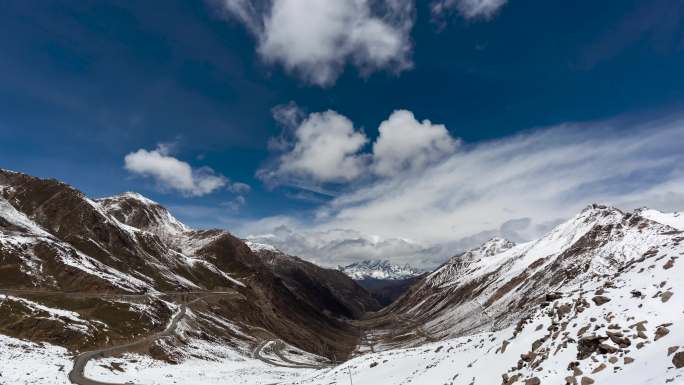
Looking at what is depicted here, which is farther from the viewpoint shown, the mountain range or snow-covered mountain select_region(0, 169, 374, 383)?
snow-covered mountain select_region(0, 169, 374, 383)

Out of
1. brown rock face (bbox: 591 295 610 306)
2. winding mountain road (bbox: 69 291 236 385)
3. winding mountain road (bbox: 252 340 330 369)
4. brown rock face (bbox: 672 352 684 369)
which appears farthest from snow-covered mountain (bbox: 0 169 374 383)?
brown rock face (bbox: 672 352 684 369)

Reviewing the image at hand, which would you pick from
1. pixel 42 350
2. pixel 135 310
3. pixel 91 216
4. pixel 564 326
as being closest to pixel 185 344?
pixel 135 310

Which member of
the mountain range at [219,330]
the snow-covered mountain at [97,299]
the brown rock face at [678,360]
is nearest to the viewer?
the brown rock face at [678,360]

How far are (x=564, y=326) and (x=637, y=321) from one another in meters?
3.93

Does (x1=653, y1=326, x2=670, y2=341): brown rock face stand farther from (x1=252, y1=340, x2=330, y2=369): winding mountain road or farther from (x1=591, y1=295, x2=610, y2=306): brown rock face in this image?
(x1=252, y1=340, x2=330, y2=369): winding mountain road

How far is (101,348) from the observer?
84.7 metres

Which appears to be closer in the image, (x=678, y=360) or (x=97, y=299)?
(x=678, y=360)

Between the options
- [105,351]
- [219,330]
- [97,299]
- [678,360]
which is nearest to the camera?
[678,360]

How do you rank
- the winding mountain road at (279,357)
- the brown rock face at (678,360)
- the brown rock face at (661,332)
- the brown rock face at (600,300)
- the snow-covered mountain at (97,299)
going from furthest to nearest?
the winding mountain road at (279,357)
the snow-covered mountain at (97,299)
the brown rock face at (600,300)
the brown rock face at (661,332)
the brown rock face at (678,360)

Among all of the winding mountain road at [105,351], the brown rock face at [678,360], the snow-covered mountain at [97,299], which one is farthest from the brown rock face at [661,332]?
the winding mountain road at [105,351]

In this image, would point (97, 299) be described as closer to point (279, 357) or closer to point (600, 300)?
point (279, 357)

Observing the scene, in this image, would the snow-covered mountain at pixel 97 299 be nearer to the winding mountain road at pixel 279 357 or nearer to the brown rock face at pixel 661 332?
the winding mountain road at pixel 279 357

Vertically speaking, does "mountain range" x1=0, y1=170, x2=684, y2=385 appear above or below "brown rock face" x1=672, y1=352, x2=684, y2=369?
above

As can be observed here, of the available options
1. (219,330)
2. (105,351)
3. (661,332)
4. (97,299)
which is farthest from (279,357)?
(661,332)
